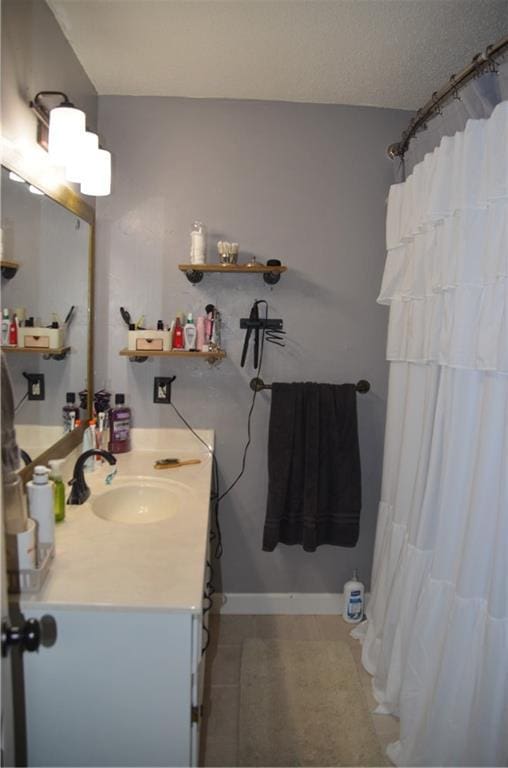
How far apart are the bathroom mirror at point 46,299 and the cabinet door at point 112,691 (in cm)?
52

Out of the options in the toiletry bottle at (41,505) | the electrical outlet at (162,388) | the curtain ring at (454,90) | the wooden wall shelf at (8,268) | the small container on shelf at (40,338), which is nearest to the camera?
the toiletry bottle at (41,505)

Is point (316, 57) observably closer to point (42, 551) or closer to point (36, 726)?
point (42, 551)

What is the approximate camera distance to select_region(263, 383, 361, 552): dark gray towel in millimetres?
2057

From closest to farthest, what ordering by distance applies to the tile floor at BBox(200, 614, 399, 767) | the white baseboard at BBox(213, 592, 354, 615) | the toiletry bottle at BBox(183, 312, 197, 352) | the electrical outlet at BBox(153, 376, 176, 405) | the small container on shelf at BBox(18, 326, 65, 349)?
the small container on shelf at BBox(18, 326, 65, 349), the tile floor at BBox(200, 614, 399, 767), the toiletry bottle at BBox(183, 312, 197, 352), the electrical outlet at BBox(153, 376, 176, 405), the white baseboard at BBox(213, 592, 354, 615)

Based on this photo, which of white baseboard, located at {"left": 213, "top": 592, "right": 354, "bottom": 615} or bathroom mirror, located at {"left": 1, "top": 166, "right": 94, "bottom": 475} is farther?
white baseboard, located at {"left": 213, "top": 592, "right": 354, "bottom": 615}

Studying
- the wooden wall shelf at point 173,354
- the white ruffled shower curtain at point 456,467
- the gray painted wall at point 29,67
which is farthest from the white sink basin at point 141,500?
the gray painted wall at point 29,67

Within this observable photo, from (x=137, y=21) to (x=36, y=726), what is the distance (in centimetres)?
207

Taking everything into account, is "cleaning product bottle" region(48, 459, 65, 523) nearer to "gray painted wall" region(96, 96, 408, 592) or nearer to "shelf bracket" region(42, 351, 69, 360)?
"shelf bracket" region(42, 351, 69, 360)

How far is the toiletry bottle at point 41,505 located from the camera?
1075mm

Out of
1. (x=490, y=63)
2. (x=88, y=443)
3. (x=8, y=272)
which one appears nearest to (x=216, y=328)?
(x=88, y=443)

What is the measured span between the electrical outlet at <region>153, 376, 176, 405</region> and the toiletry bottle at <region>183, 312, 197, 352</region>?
0.19 m

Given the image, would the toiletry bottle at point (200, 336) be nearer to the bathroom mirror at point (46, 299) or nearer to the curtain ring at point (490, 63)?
the bathroom mirror at point (46, 299)

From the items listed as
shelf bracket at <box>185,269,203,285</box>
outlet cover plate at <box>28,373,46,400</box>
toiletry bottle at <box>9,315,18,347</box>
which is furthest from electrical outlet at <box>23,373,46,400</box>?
shelf bracket at <box>185,269,203,285</box>

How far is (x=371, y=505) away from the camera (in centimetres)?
224
